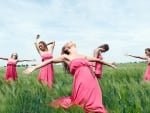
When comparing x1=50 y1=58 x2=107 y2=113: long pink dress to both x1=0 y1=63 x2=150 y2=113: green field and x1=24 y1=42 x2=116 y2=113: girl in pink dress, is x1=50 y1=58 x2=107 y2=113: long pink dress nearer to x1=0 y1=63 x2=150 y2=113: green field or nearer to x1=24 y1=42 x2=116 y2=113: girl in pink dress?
x1=24 y1=42 x2=116 y2=113: girl in pink dress

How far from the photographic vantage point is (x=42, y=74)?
11.3 metres

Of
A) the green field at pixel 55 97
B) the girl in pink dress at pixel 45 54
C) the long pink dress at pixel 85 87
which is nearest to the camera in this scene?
the green field at pixel 55 97

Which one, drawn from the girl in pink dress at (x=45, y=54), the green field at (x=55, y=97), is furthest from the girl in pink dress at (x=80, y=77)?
the girl in pink dress at (x=45, y=54)

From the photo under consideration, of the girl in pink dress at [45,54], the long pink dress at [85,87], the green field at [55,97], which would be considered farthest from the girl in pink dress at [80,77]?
the girl in pink dress at [45,54]

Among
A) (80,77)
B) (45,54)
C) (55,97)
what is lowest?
(55,97)

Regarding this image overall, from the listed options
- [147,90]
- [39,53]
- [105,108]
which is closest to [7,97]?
[105,108]

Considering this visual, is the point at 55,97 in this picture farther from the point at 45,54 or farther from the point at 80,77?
the point at 45,54

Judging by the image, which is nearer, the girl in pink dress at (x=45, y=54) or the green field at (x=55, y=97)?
the green field at (x=55, y=97)

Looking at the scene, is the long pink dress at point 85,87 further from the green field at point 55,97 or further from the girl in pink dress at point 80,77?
the green field at point 55,97

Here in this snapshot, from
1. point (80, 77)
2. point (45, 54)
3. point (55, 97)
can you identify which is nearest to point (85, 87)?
point (80, 77)

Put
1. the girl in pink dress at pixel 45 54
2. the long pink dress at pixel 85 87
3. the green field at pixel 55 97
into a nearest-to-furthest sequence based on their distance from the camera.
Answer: the green field at pixel 55 97
the long pink dress at pixel 85 87
the girl in pink dress at pixel 45 54

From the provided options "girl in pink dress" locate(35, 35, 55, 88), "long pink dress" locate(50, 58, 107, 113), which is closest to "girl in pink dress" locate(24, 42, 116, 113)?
"long pink dress" locate(50, 58, 107, 113)

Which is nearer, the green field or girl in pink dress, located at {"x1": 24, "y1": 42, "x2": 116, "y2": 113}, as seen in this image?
the green field

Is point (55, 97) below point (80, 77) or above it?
below
